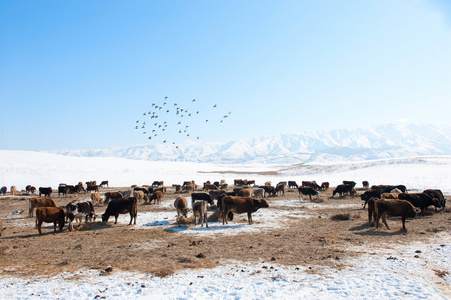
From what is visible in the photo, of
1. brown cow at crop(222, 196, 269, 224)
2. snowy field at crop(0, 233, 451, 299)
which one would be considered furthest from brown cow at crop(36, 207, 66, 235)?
brown cow at crop(222, 196, 269, 224)

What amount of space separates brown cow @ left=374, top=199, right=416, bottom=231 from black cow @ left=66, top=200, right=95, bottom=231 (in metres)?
15.8

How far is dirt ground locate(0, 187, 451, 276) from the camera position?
9258 millimetres

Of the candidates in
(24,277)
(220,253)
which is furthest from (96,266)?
(220,253)

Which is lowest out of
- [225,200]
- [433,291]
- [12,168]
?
[433,291]

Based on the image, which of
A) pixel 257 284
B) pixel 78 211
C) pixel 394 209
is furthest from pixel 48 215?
pixel 394 209

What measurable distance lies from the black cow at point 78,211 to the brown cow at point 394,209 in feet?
51.9

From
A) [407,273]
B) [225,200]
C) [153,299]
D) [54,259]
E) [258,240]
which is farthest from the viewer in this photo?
[225,200]

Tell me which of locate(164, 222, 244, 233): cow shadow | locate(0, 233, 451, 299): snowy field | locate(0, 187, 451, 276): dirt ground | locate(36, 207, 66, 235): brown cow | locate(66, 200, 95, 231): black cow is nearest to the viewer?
locate(0, 233, 451, 299): snowy field

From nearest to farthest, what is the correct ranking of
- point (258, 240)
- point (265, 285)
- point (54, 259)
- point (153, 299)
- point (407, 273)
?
point (153, 299), point (265, 285), point (407, 273), point (54, 259), point (258, 240)

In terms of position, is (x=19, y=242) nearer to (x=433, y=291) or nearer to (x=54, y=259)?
(x=54, y=259)

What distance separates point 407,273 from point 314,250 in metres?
3.14

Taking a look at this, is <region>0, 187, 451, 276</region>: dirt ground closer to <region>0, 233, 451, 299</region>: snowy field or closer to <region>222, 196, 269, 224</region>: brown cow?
<region>0, 233, 451, 299</region>: snowy field

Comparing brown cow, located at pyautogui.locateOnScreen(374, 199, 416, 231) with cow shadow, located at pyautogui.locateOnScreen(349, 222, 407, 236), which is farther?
brown cow, located at pyautogui.locateOnScreen(374, 199, 416, 231)

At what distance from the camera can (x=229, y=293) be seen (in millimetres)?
7137
